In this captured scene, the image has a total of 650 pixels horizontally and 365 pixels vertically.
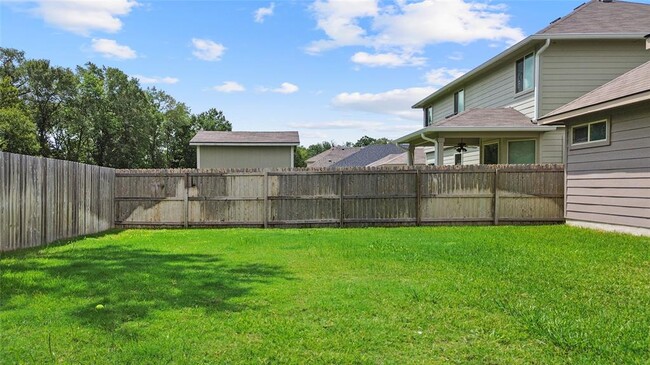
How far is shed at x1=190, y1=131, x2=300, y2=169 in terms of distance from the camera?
21.5 m

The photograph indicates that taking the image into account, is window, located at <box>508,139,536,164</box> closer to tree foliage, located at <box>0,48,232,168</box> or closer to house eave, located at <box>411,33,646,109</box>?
house eave, located at <box>411,33,646,109</box>

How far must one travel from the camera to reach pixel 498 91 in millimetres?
14461

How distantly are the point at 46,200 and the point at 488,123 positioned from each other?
10911 millimetres

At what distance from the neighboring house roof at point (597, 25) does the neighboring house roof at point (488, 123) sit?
194 centimetres

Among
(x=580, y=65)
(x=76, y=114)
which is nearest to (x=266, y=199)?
(x=580, y=65)

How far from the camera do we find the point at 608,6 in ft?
44.2

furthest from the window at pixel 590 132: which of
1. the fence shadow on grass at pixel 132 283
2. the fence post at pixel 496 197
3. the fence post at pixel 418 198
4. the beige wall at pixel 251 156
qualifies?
the beige wall at pixel 251 156

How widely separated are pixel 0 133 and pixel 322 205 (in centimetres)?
2580

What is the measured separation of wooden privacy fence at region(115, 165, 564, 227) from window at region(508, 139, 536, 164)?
2.47m

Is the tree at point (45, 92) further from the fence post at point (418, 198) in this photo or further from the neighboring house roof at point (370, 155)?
the fence post at point (418, 198)

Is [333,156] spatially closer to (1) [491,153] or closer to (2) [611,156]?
(1) [491,153]

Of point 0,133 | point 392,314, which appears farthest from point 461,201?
point 0,133

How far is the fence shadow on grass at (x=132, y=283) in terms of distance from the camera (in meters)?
3.79

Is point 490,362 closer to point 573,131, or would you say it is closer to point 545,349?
point 545,349
